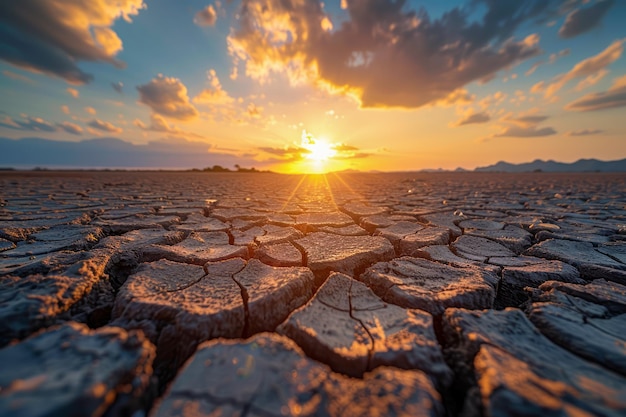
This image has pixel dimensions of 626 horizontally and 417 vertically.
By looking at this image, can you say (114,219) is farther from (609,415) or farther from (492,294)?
(609,415)

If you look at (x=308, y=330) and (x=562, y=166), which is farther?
(x=562, y=166)

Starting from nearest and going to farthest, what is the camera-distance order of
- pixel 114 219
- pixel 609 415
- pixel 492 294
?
1. pixel 609 415
2. pixel 492 294
3. pixel 114 219

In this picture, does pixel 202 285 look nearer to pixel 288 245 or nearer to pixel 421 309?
pixel 288 245

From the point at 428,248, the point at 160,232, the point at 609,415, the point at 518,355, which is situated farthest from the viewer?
the point at 160,232

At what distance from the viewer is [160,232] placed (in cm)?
170

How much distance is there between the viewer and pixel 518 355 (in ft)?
2.03

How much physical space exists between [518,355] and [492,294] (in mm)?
391

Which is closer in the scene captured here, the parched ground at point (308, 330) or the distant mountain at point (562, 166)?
the parched ground at point (308, 330)

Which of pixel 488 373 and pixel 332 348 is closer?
pixel 488 373

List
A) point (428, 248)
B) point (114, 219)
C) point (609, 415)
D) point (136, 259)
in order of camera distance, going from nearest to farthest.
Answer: point (609, 415)
point (136, 259)
point (428, 248)
point (114, 219)

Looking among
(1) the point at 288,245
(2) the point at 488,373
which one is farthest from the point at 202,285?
(2) the point at 488,373

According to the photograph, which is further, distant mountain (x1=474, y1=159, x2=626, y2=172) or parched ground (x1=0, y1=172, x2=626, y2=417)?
distant mountain (x1=474, y1=159, x2=626, y2=172)

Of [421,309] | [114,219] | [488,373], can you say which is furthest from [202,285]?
[114,219]

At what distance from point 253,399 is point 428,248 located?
1252 mm
